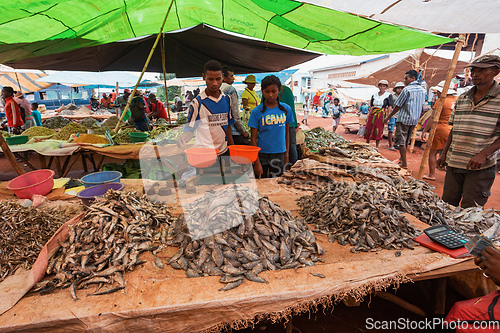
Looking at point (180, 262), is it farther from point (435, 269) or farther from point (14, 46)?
point (14, 46)

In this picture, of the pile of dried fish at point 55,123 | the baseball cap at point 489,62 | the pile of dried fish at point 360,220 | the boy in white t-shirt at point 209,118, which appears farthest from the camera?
the pile of dried fish at point 55,123

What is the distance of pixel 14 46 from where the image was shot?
441 centimetres

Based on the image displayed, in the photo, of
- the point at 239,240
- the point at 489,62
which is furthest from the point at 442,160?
the point at 239,240

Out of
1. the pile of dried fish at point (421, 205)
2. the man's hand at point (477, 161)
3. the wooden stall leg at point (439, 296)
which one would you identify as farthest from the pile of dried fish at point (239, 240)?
the man's hand at point (477, 161)

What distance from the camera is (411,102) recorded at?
20.7 feet

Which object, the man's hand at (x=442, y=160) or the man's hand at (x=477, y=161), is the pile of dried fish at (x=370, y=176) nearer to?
the man's hand at (x=442, y=160)

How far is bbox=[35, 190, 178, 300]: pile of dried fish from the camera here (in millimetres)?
1725

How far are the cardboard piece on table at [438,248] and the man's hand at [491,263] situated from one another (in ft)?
1.19

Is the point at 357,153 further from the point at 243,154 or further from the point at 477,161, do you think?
the point at 243,154

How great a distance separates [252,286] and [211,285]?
29cm

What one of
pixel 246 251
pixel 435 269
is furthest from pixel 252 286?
pixel 435 269

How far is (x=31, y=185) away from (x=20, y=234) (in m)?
1.09

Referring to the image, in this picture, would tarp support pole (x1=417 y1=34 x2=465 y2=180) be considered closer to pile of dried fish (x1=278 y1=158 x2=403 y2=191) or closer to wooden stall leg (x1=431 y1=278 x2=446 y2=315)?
pile of dried fish (x1=278 y1=158 x2=403 y2=191)

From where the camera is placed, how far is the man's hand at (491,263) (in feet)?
5.21
